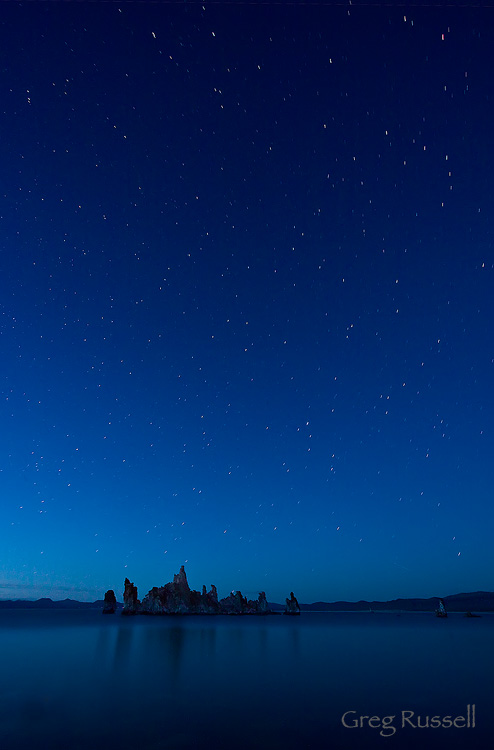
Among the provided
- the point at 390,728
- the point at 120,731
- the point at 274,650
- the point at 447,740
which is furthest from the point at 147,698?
the point at 274,650

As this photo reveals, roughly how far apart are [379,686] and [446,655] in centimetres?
2802

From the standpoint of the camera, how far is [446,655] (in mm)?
52438

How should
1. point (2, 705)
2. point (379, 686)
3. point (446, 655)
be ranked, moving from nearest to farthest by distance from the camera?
point (2, 705) → point (379, 686) → point (446, 655)

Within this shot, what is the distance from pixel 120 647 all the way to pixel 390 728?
2030 inches

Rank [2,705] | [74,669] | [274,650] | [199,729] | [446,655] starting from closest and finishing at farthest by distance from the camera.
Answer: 1. [199,729]
2. [2,705]
3. [74,669]
4. [446,655]
5. [274,650]

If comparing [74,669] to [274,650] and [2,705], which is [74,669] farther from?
[274,650]

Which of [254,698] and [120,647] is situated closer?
[254,698]

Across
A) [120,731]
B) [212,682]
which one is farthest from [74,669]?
[120,731]

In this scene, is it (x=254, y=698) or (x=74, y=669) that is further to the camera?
(x=74, y=669)

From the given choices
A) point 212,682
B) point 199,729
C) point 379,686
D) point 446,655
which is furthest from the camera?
point 446,655

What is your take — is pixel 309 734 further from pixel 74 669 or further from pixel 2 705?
pixel 74 669

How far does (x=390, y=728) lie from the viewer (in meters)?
20.5

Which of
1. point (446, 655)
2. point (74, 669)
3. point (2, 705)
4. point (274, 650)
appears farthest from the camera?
point (274, 650)

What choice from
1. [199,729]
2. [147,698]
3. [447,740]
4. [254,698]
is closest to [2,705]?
[147,698]
